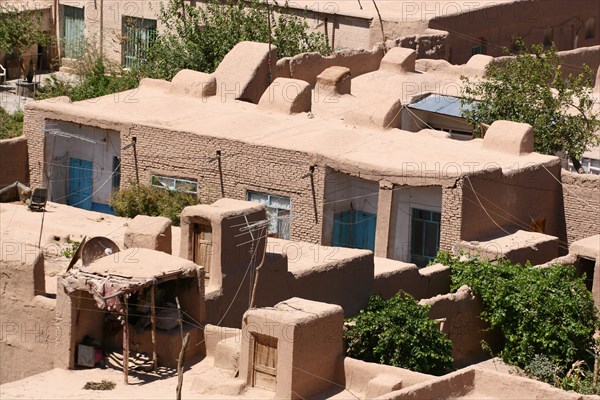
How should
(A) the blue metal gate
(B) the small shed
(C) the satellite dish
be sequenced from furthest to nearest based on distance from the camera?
1. (A) the blue metal gate
2. (C) the satellite dish
3. (B) the small shed

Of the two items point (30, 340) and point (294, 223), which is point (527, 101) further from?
point (30, 340)

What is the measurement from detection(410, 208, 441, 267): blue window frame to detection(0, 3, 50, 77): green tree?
1718cm

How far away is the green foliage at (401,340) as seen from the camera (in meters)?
30.6

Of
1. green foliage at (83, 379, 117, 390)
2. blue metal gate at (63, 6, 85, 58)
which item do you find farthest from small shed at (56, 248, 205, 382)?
blue metal gate at (63, 6, 85, 58)

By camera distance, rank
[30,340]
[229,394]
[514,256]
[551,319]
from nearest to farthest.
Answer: [229,394]
[30,340]
[551,319]
[514,256]

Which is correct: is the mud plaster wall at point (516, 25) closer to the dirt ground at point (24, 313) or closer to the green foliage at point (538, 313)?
the green foliage at point (538, 313)

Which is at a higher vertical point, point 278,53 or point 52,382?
point 278,53

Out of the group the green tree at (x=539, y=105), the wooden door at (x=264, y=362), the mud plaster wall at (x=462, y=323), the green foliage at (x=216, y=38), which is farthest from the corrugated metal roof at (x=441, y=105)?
the wooden door at (x=264, y=362)

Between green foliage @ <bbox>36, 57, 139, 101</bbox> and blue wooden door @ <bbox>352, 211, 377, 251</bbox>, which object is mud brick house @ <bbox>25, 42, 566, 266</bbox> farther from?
green foliage @ <bbox>36, 57, 139, 101</bbox>

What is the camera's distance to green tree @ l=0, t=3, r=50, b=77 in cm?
5066

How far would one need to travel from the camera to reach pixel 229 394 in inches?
1115

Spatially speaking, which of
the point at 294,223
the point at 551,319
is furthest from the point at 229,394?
the point at 294,223

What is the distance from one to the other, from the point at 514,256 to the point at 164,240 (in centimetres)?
726

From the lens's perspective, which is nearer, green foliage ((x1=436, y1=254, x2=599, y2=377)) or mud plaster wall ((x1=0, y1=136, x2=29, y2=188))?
green foliage ((x1=436, y1=254, x2=599, y2=377))
